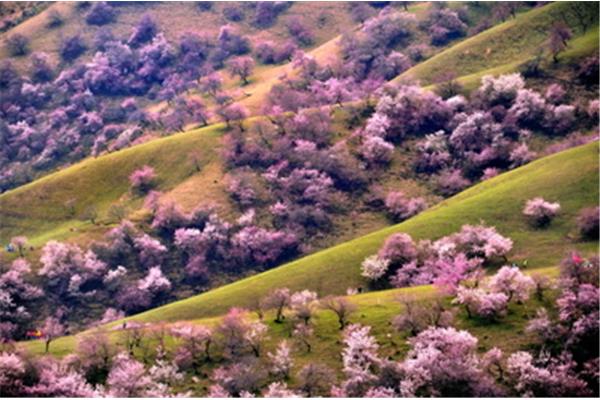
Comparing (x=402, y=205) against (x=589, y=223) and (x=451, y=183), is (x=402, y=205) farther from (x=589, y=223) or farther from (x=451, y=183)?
(x=589, y=223)

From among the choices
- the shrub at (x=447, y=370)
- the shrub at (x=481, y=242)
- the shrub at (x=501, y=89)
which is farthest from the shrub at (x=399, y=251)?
the shrub at (x=501, y=89)

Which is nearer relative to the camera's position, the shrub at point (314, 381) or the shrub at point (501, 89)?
the shrub at point (314, 381)

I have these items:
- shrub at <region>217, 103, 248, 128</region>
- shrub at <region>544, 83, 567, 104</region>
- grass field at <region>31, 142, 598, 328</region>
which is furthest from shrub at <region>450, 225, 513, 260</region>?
shrub at <region>217, 103, 248, 128</region>

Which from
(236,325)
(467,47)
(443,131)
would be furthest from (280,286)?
(467,47)

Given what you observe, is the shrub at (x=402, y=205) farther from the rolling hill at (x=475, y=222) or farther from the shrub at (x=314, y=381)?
the shrub at (x=314, y=381)

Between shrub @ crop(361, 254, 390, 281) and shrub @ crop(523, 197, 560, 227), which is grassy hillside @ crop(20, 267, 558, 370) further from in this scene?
shrub @ crop(523, 197, 560, 227)

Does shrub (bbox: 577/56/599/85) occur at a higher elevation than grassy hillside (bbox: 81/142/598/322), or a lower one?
higher
